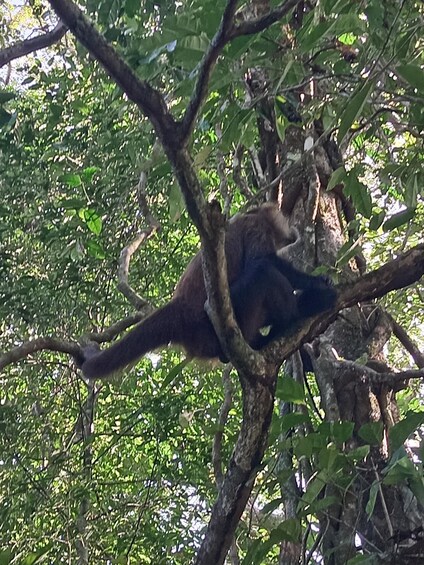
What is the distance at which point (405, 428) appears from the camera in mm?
2129

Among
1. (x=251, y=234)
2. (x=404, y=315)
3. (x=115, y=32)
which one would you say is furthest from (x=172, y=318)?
(x=404, y=315)

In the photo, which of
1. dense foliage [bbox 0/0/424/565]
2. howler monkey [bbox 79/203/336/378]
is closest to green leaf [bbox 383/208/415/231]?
dense foliage [bbox 0/0/424/565]

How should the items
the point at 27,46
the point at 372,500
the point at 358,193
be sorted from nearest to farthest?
the point at 372,500, the point at 358,193, the point at 27,46

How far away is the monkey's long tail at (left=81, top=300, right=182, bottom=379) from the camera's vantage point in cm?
316

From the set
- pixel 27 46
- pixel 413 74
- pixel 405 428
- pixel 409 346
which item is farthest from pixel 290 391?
pixel 27 46

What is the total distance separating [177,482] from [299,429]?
1.61 meters

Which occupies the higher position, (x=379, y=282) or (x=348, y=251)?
(x=348, y=251)

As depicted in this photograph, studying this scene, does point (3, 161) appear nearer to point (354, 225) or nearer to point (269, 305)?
point (269, 305)

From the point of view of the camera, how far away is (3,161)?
437cm

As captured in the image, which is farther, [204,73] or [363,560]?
[363,560]

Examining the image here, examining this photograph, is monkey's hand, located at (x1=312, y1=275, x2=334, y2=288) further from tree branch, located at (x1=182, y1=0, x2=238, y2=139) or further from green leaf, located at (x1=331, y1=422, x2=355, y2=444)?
tree branch, located at (x1=182, y1=0, x2=238, y2=139)

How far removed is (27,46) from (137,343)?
1314 mm

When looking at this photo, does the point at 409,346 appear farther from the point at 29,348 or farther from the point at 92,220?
the point at 29,348

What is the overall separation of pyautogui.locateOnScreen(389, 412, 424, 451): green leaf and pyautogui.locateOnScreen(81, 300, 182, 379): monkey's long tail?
4.64 feet
